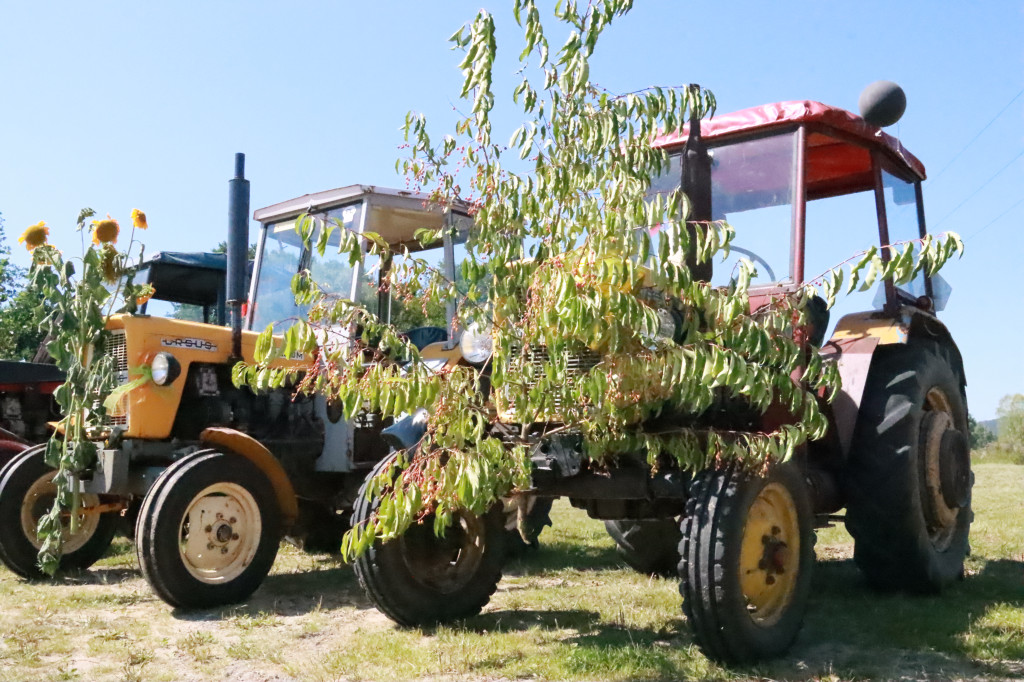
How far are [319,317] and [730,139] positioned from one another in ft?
7.94

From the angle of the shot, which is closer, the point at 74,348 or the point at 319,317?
the point at 319,317

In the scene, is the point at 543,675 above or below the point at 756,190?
below

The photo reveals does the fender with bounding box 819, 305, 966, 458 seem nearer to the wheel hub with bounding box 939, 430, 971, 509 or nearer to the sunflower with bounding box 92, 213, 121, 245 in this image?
the wheel hub with bounding box 939, 430, 971, 509

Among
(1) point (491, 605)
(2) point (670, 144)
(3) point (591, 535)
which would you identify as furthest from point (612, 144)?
(3) point (591, 535)

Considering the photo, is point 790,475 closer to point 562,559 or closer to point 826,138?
point 826,138

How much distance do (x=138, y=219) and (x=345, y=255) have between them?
132 cm

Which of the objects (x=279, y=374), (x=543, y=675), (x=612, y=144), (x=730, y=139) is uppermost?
(x=730, y=139)

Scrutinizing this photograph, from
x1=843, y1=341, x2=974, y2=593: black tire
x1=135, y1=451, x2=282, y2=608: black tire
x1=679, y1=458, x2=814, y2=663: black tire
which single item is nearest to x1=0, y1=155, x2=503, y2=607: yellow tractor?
x1=135, y1=451, x2=282, y2=608: black tire

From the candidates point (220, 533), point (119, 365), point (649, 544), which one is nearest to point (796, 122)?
point (649, 544)

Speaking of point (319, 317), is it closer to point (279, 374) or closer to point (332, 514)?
point (279, 374)

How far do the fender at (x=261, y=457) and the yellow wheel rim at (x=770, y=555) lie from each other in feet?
8.90

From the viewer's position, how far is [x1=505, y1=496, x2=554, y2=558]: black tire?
469 cm

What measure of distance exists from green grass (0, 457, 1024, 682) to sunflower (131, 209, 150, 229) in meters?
2.04

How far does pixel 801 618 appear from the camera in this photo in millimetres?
3799
